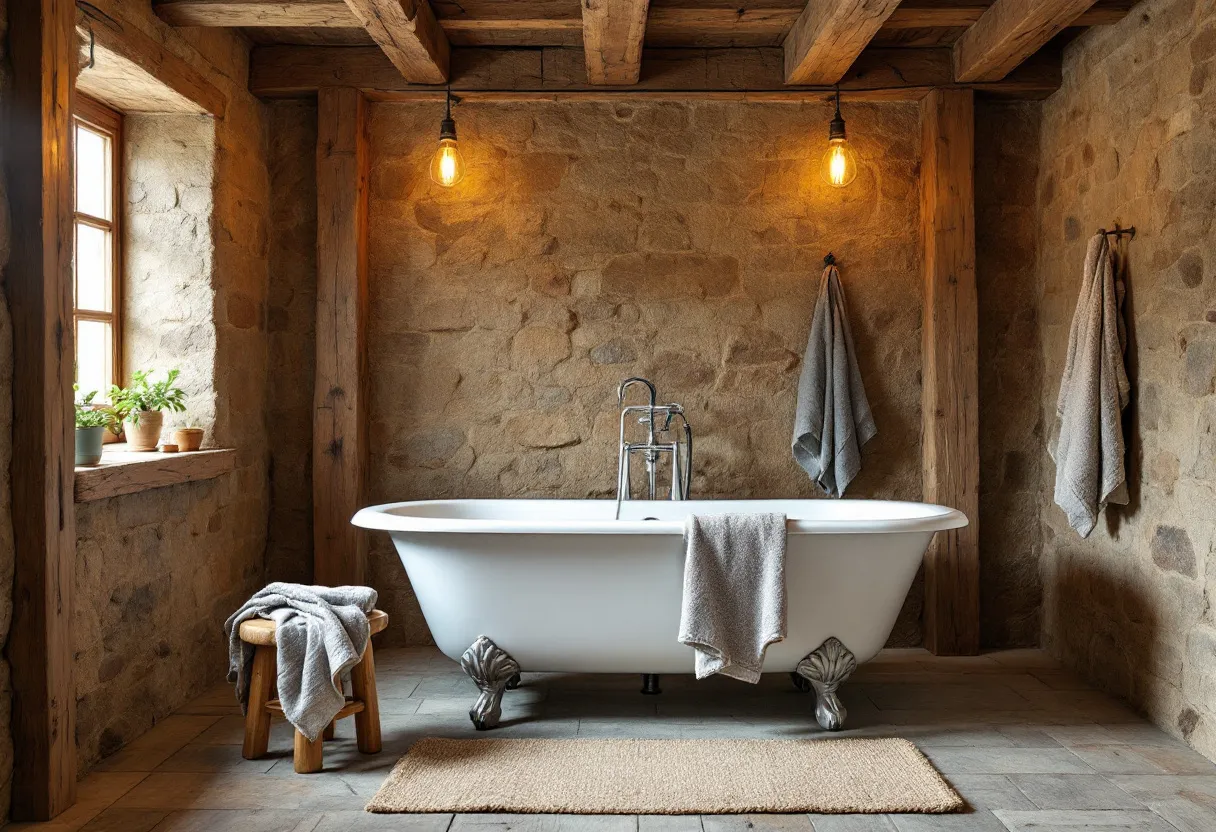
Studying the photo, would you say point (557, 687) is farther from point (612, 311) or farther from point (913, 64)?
point (913, 64)

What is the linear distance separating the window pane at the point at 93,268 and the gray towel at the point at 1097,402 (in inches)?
124

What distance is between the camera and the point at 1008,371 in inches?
152

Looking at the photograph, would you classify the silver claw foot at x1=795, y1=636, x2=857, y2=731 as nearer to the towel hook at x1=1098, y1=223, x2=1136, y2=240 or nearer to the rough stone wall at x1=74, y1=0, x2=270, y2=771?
the towel hook at x1=1098, y1=223, x2=1136, y2=240

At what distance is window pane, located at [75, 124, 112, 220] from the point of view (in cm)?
312

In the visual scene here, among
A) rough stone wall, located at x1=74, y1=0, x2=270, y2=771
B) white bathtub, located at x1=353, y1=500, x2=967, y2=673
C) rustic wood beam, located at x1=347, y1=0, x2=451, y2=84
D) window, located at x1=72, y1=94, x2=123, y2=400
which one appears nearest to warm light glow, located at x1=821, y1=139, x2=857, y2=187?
white bathtub, located at x1=353, y1=500, x2=967, y2=673

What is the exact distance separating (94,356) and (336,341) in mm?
825

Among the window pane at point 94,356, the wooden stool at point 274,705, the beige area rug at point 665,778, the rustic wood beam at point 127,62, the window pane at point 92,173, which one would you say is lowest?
the beige area rug at point 665,778

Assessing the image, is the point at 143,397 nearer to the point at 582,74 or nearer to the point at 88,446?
the point at 88,446

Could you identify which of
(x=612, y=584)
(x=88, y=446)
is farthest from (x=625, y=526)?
(x=88, y=446)

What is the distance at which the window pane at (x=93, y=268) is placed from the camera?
10.2ft

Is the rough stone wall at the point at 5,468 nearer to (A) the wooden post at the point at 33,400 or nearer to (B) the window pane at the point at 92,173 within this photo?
(A) the wooden post at the point at 33,400

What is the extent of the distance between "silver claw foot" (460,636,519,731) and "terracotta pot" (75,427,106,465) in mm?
1157

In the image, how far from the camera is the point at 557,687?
3.33 m

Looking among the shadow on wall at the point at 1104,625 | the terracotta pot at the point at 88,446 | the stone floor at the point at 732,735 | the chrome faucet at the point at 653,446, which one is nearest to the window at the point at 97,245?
the terracotta pot at the point at 88,446
